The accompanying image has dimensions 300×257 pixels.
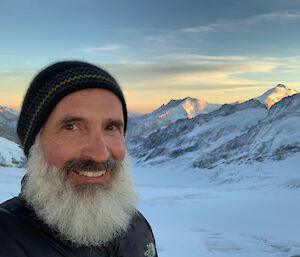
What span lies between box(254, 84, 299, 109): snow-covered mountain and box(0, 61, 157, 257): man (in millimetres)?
100852

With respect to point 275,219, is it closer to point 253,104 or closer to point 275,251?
point 275,251

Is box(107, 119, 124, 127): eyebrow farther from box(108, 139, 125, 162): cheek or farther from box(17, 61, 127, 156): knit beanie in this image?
box(17, 61, 127, 156): knit beanie

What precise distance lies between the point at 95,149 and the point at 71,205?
0.41 metres

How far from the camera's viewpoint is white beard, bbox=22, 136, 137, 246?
186 cm

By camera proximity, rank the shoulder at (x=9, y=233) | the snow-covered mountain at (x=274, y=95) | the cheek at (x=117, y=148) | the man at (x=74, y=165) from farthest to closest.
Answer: the snow-covered mountain at (x=274, y=95)
the cheek at (x=117, y=148)
the man at (x=74, y=165)
the shoulder at (x=9, y=233)

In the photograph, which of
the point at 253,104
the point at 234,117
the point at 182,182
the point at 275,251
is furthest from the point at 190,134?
the point at 275,251

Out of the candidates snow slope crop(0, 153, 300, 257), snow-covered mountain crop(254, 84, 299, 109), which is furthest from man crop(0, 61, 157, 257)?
snow-covered mountain crop(254, 84, 299, 109)

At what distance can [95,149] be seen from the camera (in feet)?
6.30

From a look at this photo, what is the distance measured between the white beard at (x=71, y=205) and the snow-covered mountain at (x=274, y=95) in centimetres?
10094

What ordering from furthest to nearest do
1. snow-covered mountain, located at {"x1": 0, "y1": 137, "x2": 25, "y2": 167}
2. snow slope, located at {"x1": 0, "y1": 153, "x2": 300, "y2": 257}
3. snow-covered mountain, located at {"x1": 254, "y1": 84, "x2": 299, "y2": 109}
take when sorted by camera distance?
snow-covered mountain, located at {"x1": 254, "y1": 84, "x2": 299, "y2": 109}
snow-covered mountain, located at {"x1": 0, "y1": 137, "x2": 25, "y2": 167}
snow slope, located at {"x1": 0, "y1": 153, "x2": 300, "y2": 257}

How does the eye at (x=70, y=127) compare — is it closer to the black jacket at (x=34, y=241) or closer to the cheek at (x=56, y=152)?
the cheek at (x=56, y=152)

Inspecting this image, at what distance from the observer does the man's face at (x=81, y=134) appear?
1.91m

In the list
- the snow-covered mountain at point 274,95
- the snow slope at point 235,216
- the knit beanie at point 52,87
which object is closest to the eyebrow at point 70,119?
the knit beanie at point 52,87

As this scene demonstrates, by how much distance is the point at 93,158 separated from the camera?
189 centimetres
